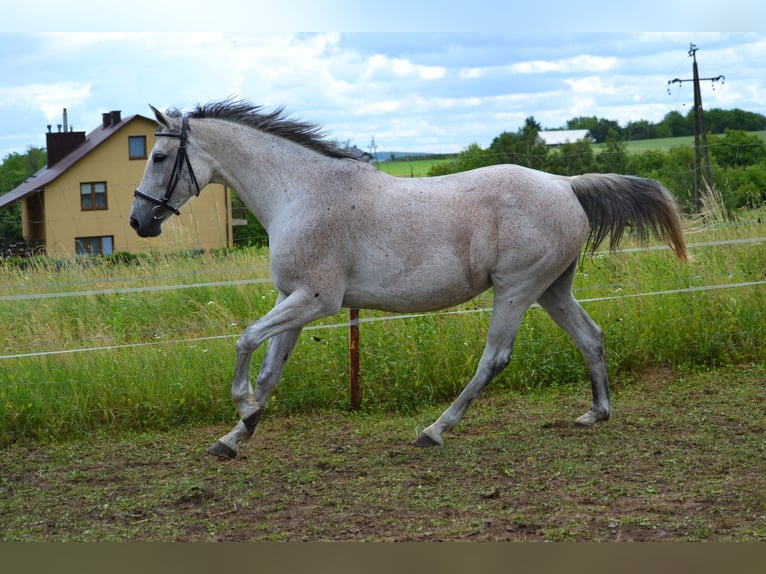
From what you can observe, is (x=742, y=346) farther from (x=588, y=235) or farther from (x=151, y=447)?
(x=151, y=447)

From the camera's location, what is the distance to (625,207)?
5379 mm

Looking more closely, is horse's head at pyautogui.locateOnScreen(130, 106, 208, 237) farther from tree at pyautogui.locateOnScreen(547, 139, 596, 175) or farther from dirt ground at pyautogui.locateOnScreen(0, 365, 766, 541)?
tree at pyautogui.locateOnScreen(547, 139, 596, 175)

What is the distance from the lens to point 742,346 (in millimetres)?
7355

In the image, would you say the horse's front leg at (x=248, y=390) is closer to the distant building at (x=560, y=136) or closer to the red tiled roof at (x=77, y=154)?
the distant building at (x=560, y=136)

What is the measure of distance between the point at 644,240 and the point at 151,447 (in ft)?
11.7

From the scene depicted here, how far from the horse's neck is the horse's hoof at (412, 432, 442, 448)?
5.36ft

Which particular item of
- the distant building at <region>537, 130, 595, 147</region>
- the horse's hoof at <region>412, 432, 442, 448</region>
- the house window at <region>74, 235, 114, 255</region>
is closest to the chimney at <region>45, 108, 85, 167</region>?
the house window at <region>74, 235, 114, 255</region>

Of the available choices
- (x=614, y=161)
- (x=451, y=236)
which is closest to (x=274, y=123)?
(x=451, y=236)

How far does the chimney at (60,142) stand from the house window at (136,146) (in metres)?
2.77

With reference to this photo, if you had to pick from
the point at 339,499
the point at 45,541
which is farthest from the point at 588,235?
the point at 45,541

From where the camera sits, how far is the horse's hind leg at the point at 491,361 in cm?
514

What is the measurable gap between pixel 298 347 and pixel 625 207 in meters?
2.80

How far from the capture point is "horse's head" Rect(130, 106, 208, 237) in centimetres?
491

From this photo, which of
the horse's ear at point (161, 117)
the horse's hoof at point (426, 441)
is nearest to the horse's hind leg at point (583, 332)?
the horse's hoof at point (426, 441)
